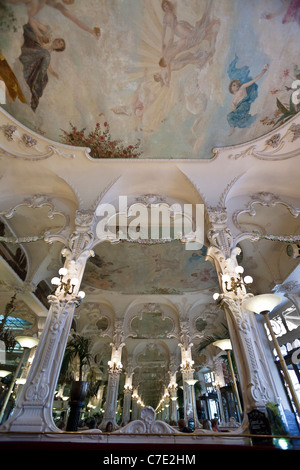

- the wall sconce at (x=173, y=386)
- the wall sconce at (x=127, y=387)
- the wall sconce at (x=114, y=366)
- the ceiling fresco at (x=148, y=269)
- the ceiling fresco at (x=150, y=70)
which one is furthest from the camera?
the wall sconce at (x=173, y=386)

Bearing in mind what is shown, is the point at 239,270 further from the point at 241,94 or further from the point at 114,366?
the point at 114,366

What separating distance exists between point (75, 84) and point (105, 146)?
5.91ft

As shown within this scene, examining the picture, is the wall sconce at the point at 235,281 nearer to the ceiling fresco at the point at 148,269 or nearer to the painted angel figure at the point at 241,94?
the painted angel figure at the point at 241,94

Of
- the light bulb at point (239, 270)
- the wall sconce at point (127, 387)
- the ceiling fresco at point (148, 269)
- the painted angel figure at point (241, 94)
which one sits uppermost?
the painted angel figure at point (241, 94)

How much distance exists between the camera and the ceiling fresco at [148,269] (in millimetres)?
11086

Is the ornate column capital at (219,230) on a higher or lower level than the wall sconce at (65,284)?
higher

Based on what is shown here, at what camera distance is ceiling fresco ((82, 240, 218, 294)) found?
11.1m

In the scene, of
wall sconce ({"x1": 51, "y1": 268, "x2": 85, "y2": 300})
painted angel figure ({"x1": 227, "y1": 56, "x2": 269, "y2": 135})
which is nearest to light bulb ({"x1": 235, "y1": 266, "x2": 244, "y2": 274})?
wall sconce ({"x1": 51, "y1": 268, "x2": 85, "y2": 300})

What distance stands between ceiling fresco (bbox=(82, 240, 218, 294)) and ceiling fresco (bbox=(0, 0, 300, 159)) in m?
5.00

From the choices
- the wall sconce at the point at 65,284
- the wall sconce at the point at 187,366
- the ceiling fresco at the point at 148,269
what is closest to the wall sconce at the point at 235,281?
the wall sconce at the point at 65,284

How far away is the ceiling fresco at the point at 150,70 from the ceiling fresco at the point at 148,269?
16.4 feet

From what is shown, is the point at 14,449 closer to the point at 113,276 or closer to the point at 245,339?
the point at 245,339

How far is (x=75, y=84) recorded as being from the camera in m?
6.21
